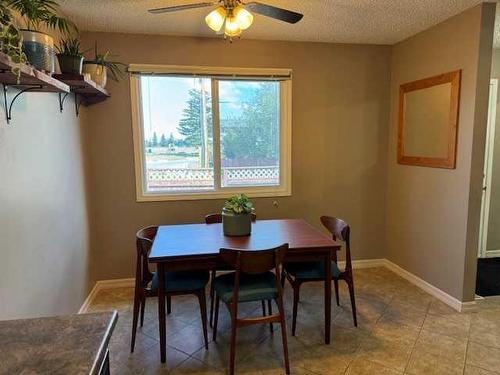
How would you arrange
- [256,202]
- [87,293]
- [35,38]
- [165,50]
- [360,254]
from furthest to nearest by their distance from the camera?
[360,254] < [256,202] < [165,50] < [87,293] < [35,38]

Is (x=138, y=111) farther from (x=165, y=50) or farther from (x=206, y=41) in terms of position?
(x=206, y=41)

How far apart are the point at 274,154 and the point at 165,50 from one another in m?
1.54

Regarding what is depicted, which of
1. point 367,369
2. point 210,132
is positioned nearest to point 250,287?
point 367,369

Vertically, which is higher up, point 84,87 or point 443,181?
point 84,87

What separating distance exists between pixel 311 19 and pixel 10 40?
2380 mm

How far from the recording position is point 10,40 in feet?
4.43

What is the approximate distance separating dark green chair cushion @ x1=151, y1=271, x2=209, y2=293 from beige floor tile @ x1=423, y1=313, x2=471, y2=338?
1801mm

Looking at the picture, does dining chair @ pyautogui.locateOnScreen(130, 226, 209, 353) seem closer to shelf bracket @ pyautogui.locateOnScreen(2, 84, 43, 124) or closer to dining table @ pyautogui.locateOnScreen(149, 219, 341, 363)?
dining table @ pyautogui.locateOnScreen(149, 219, 341, 363)

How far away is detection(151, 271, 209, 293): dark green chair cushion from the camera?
239cm

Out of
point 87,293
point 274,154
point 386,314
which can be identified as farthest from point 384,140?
point 87,293

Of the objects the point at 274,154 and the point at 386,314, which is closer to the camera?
the point at 386,314

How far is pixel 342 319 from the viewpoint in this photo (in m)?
2.84

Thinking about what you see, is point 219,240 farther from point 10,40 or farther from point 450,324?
point 450,324

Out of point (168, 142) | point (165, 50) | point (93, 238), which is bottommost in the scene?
point (93, 238)
